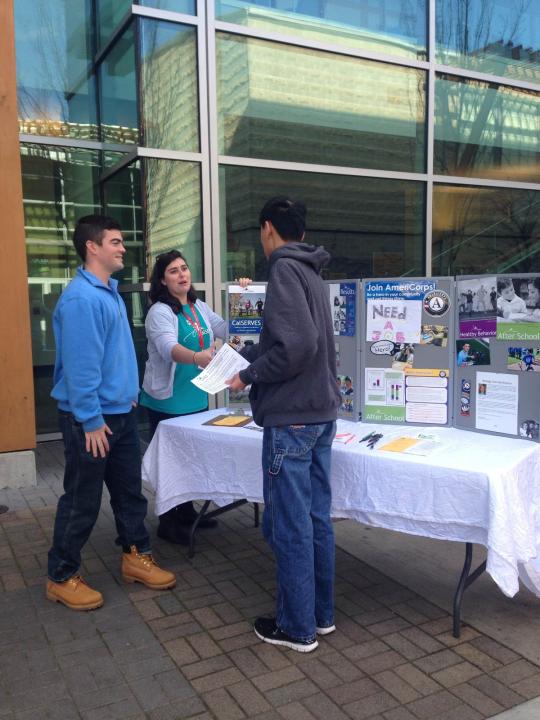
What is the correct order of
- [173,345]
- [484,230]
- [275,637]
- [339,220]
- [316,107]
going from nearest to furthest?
[275,637] → [173,345] → [316,107] → [339,220] → [484,230]

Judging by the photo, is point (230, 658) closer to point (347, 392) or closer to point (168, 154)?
point (347, 392)

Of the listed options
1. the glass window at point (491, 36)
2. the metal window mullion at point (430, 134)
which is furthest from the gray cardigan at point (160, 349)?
the glass window at point (491, 36)

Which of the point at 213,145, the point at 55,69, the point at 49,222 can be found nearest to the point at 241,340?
the point at 213,145

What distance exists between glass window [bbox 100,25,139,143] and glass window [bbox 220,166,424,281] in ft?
3.49

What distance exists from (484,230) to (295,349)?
6.43m

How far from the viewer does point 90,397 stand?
10.3 feet

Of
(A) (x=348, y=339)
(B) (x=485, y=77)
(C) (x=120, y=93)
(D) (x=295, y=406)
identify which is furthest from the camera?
(B) (x=485, y=77)

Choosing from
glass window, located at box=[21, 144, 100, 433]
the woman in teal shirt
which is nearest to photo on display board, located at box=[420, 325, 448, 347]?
the woman in teal shirt

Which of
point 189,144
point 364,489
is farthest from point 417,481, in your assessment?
point 189,144

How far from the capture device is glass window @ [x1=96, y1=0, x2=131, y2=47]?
6324 mm

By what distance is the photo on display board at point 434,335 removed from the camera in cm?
339

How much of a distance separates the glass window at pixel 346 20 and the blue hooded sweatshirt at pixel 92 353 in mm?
4418

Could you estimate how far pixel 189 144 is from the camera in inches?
249

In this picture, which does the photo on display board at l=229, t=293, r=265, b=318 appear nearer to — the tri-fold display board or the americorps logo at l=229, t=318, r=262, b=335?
the americorps logo at l=229, t=318, r=262, b=335
